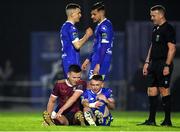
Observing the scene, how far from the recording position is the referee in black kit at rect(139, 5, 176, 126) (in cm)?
1452

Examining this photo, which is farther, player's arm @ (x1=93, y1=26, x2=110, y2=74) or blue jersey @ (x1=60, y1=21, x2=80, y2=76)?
player's arm @ (x1=93, y1=26, x2=110, y2=74)

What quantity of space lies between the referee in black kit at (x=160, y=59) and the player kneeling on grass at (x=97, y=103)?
38.9 inches

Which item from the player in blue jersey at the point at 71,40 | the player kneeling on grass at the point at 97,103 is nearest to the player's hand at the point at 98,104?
the player kneeling on grass at the point at 97,103

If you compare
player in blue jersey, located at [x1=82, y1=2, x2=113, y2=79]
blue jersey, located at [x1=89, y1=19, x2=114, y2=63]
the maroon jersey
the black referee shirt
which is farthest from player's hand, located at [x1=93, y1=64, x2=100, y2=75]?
the black referee shirt

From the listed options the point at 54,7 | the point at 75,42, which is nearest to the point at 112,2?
the point at 54,7

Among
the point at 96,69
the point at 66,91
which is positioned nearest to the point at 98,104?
the point at 66,91

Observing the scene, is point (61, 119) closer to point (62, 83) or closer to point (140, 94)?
point (62, 83)

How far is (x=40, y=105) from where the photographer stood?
82.9 ft

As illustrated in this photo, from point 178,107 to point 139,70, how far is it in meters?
1.58

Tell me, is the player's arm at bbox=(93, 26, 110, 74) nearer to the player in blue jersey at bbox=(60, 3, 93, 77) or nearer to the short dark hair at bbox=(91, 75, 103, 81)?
the player in blue jersey at bbox=(60, 3, 93, 77)

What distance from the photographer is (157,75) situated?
14.7 meters

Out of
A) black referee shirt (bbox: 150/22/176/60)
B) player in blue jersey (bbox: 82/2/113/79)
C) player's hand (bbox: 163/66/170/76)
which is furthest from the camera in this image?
player in blue jersey (bbox: 82/2/113/79)

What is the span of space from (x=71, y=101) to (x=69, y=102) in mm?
37

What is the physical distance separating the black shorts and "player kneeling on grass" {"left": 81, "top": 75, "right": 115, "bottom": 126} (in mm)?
986
